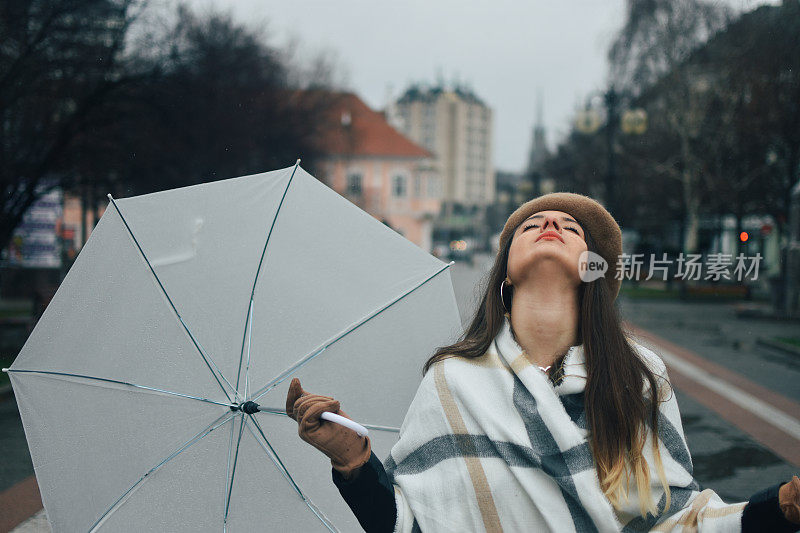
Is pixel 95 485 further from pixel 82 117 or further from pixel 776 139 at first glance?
pixel 776 139

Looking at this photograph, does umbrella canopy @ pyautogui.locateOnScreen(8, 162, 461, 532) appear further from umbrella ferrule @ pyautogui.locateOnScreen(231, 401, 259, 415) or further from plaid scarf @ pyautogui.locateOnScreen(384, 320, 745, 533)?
plaid scarf @ pyautogui.locateOnScreen(384, 320, 745, 533)

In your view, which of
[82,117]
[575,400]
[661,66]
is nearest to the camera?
[575,400]

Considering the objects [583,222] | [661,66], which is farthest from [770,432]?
[661,66]

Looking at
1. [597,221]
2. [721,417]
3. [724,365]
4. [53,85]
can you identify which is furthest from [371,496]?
[724,365]

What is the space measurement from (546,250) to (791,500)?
2.82 ft

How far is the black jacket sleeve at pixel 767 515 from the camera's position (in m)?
1.76

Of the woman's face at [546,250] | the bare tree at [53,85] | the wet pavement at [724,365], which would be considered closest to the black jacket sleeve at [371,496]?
the woman's face at [546,250]

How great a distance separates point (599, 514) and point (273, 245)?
4.13 ft

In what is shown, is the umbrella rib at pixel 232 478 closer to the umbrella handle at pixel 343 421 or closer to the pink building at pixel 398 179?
the umbrella handle at pixel 343 421

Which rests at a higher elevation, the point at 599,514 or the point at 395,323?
the point at 395,323

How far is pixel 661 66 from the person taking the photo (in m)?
30.5

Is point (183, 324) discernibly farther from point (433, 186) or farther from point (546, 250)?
point (433, 186)

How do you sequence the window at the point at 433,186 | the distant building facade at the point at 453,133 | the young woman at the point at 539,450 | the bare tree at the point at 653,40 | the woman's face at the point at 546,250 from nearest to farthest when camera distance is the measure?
the young woman at the point at 539,450 < the woman's face at the point at 546,250 < the bare tree at the point at 653,40 < the window at the point at 433,186 < the distant building facade at the point at 453,133

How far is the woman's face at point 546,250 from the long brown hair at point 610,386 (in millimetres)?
85
